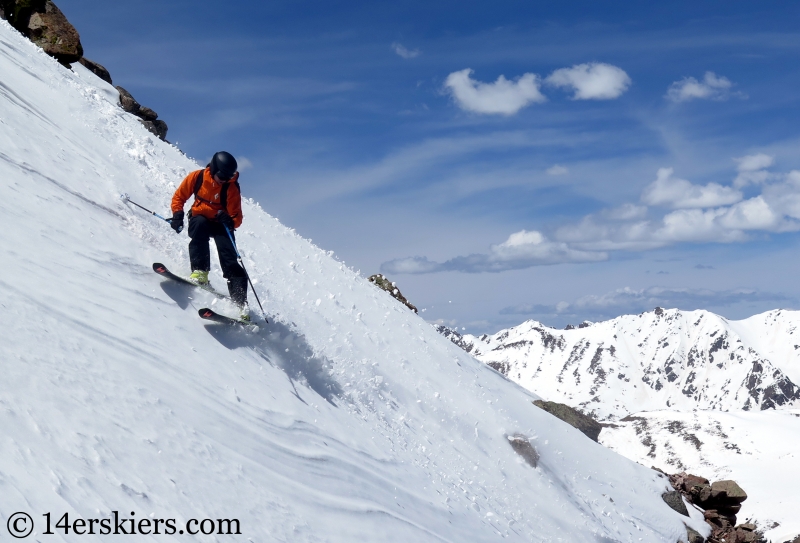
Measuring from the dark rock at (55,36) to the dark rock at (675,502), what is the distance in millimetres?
36111

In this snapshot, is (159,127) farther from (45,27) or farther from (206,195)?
(206,195)

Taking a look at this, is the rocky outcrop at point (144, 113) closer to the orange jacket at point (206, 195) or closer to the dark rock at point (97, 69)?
the dark rock at point (97, 69)

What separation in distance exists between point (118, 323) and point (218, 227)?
3.01 m

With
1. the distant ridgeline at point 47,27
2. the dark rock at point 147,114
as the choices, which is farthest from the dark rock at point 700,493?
the dark rock at point 147,114

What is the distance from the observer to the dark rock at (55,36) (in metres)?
32.7

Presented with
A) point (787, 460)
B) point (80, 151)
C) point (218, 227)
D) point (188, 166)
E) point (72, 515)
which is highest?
point (787, 460)

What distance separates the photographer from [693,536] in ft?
70.5

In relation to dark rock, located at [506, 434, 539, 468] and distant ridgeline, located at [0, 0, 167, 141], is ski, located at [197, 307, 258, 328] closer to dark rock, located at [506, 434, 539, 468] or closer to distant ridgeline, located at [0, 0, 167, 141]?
dark rock, located at [506, 434, 539, 468]

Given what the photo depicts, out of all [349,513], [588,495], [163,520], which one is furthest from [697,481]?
[163,520]

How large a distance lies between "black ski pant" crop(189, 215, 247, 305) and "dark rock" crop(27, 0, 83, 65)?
88.6 ft

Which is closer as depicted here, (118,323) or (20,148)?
(118,323)

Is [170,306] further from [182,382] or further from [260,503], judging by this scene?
[260,503]

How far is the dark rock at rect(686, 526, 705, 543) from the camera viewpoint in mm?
21309

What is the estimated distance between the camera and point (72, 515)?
592 cm
